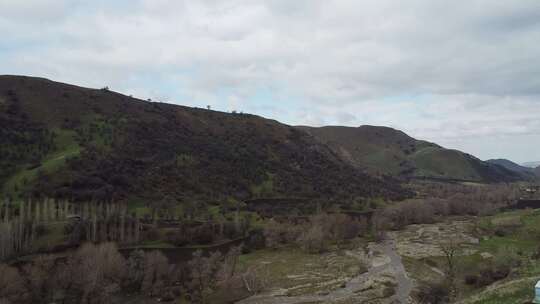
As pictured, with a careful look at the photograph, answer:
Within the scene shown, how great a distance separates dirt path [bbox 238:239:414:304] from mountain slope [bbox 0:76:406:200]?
5386cm

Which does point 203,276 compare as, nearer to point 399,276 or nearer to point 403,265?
point 399,276

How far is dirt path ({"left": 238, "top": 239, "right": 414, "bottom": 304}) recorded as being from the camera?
64625mm

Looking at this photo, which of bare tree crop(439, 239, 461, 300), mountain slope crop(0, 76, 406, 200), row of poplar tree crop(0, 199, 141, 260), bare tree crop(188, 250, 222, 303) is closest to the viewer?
bare tree crop(439, 239, 461, 300)

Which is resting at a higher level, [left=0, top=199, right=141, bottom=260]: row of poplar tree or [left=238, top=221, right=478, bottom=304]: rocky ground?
[left=0, top=199, right=141, bottom=260]: row of poplar tree

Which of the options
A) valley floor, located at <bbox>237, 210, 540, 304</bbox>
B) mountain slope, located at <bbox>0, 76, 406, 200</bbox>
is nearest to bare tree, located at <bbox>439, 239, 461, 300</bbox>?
valley floor, located at <bbox>237, 210, 540, 304</bbox>

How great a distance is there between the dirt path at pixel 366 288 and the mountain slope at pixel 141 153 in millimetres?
53863

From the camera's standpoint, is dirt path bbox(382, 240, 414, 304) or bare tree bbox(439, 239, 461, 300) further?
dirt path bbox(382, 240, 414, 304)

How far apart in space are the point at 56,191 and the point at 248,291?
55.7 meters

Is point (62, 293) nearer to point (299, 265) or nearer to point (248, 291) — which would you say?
point (248, 291)

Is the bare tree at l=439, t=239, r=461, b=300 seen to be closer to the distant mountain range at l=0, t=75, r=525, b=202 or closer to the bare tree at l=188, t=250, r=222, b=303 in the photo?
the bare tree at l=188, t=250, r=222, b=303

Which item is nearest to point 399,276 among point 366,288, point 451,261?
point 451,261

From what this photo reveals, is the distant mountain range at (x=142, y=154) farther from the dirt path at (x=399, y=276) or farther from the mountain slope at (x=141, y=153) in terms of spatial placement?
the dirt path at (x=399, y=276)

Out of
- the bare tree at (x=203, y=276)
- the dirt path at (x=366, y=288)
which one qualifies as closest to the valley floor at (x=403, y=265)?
the dirt path at (x=366, y=288)

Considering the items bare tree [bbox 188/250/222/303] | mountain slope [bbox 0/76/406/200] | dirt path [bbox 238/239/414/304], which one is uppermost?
mountain slope [bbox 0/76/406/200]
